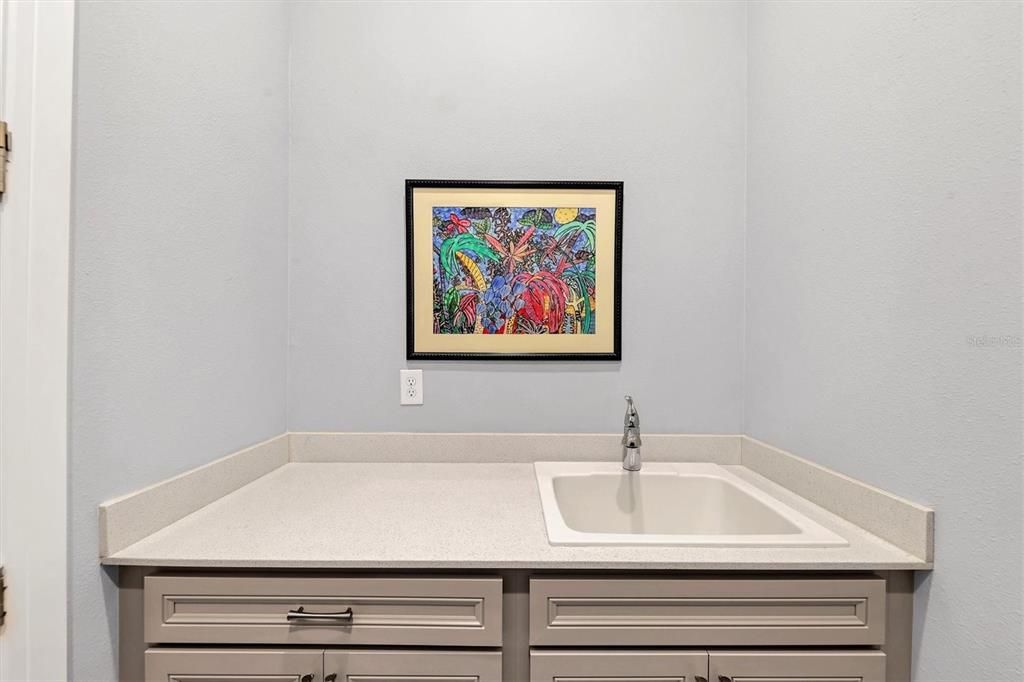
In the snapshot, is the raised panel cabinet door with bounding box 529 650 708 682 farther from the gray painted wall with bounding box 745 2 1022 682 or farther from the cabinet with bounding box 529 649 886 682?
the gray painted wall with bounding box 745 2 1022 682

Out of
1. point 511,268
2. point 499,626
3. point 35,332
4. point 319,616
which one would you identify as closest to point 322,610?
point 319,616

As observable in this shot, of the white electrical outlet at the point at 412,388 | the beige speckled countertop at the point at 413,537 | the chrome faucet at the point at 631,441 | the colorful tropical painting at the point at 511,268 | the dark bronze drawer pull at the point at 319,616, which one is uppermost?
the colorful tropical painting at the point at 511,268

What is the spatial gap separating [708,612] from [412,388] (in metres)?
1.06

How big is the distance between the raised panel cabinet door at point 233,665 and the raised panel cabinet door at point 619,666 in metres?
0.43

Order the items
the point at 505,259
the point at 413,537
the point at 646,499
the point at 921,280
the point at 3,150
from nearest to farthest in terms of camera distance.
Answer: the point at 3,150 → the point at 921,280 → the point at 413,537 → the point at 646,499 → the point at 505,259

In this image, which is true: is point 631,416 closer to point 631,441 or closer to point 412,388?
point 631,441

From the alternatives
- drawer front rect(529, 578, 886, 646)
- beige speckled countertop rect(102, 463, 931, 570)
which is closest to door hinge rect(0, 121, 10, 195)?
beige speckled countertop rect(102, 463, 931, 570)

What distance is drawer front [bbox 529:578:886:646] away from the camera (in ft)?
3.29

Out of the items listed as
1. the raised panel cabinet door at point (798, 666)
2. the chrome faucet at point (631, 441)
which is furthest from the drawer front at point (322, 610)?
the chrome faucet at point (631, 441)

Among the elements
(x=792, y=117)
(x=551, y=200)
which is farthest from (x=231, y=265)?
(x=792, y=117)

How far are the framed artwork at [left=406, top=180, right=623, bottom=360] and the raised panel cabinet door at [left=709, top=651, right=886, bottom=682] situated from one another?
0.97 m

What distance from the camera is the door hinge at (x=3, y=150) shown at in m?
0.86

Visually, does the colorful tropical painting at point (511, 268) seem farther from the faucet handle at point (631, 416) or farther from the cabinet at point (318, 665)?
the cabinet at point (318, 665)

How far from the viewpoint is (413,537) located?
1.09 m
